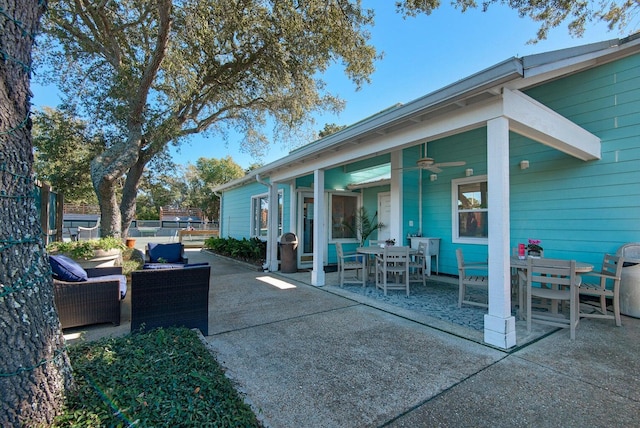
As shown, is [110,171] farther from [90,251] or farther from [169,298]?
[169,298]

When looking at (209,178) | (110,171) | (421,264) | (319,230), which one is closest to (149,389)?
(319,230)

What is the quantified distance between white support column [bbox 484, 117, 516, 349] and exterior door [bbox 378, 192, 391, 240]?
4.90 metres

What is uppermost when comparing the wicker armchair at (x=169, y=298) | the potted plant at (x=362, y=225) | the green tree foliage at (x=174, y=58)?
the green tree foliage at (x=174, y=58)

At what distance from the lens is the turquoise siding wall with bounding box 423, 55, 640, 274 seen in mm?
4398

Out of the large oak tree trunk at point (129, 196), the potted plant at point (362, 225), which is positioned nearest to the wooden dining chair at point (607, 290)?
the potted plant at point (362, 225)

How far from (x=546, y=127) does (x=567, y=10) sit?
4672 millimetres

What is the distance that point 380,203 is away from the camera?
8484mm

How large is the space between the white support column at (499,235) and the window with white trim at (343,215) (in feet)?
18.2

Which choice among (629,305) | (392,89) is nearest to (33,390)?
(629,305)

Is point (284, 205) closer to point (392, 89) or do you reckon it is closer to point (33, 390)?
point (392, 89)

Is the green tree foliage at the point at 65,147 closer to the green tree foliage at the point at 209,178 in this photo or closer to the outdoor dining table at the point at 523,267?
the outdoor dining table at the point at 523,267

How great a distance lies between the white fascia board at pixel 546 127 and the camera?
3195 mm

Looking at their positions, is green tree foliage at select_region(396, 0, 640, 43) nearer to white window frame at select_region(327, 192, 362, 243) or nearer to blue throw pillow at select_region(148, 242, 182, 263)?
white window frame at select_region(327, 192, 362, 243)

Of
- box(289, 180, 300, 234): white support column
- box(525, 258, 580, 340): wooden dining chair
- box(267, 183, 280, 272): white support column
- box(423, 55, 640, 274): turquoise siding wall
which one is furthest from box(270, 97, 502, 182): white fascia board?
box(423, 55, 640, 274): turquoise siding wall
